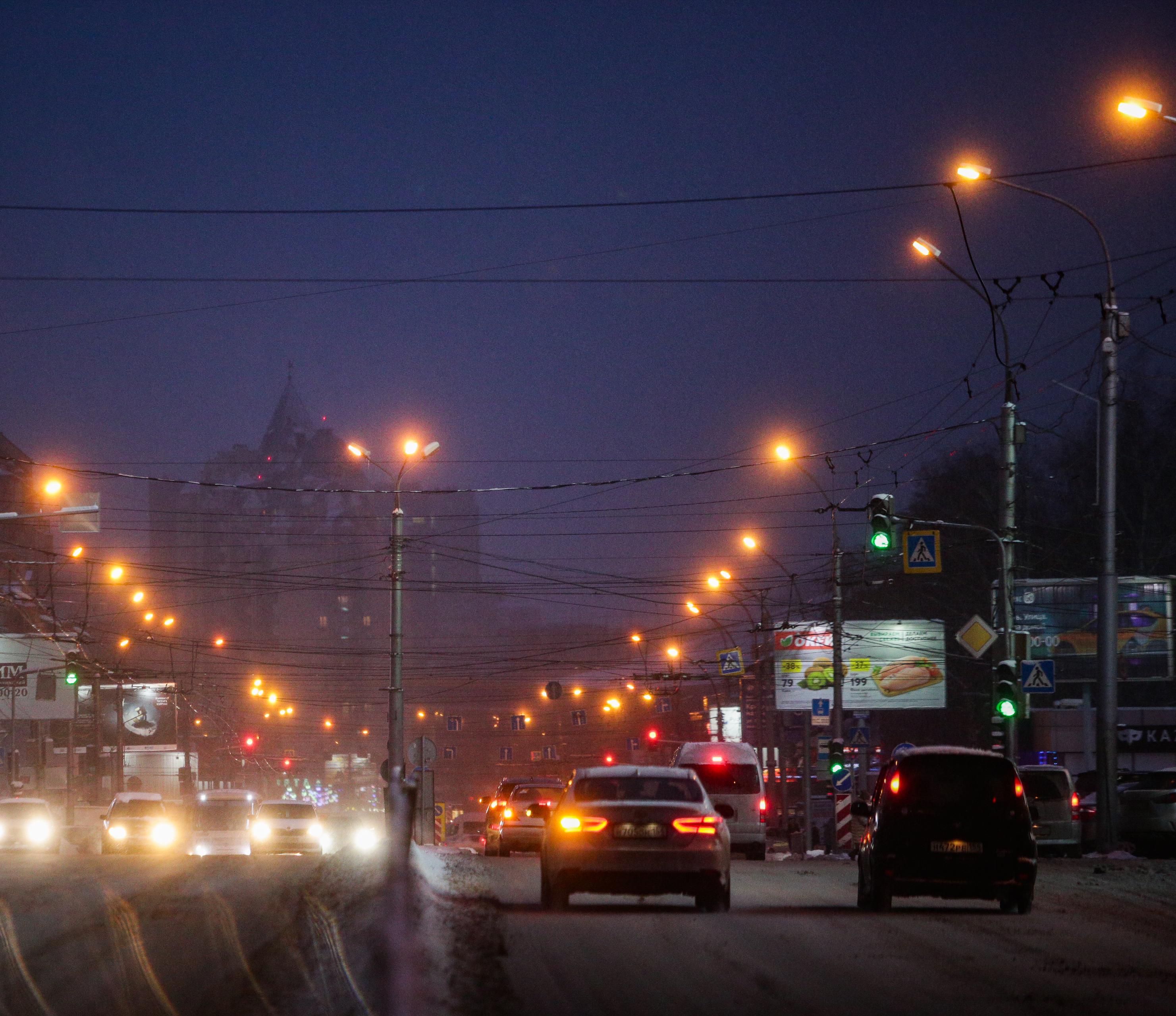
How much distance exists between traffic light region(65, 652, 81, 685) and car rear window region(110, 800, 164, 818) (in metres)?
6.49

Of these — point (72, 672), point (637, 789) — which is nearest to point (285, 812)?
point (72, 672)

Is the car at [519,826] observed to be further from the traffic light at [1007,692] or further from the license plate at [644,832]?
the license plate at [644,832]

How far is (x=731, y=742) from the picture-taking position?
30.8 metres

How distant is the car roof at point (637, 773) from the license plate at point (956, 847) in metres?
2.56

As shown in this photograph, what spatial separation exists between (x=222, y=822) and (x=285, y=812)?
5.40ft

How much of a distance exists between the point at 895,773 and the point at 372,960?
8212 millimetres

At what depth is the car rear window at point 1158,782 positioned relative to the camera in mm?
30609

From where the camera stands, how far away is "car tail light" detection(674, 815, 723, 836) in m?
15.0

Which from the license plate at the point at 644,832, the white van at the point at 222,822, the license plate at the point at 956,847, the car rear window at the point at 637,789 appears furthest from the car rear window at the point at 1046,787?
the white van at the point at 222,822

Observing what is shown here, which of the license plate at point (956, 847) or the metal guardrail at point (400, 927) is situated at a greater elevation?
the metal guardrail at point (400, 927)

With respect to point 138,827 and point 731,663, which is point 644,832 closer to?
point 138,827

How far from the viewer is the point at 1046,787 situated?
2986cm

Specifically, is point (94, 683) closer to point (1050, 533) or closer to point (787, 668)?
point (787, 668)

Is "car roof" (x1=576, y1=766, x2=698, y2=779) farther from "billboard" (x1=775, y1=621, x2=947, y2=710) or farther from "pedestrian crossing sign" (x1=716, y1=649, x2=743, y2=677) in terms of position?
"billboard" (x1=775, y1=621, x2=947, y2=710)
